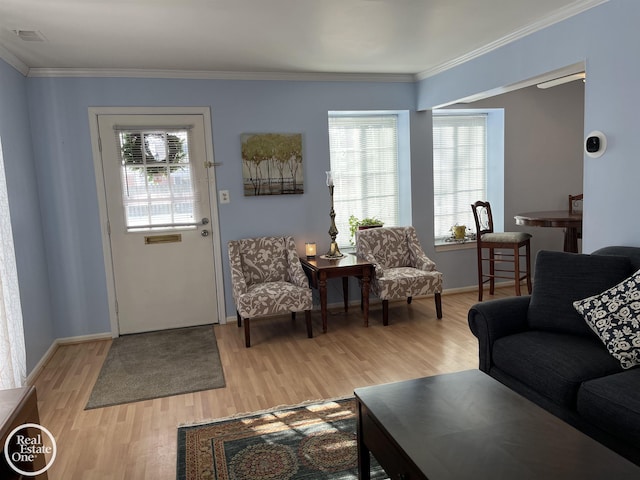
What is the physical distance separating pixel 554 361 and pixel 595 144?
1.43 metres

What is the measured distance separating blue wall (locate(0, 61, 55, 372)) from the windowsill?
12.4ft

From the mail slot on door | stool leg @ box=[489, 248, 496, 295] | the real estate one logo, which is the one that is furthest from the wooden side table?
the real estate one logo

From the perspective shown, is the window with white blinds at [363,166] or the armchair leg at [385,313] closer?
the armchair leg at [385,313]

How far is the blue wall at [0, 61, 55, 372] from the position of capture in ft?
10.9

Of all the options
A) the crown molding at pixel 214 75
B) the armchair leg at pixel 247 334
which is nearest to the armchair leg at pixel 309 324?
the armchair leg at pixel 247 334

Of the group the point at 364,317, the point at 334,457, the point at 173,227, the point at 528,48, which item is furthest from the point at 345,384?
the point at 528,48

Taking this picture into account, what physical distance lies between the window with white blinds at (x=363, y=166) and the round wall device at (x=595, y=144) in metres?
2.47

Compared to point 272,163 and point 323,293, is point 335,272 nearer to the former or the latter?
point 323,293

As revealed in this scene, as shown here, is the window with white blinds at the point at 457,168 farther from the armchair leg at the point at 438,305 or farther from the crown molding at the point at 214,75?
the armchair leg at the point at 438,305

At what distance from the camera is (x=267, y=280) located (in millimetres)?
4402

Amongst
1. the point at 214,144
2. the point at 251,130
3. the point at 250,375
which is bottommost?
the point at 250,375

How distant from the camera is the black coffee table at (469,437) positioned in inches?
A: 56.9

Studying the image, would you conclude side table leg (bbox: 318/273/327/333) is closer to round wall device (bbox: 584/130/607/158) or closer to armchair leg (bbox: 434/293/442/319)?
armchair leg (bbox: 434/293/442/319)

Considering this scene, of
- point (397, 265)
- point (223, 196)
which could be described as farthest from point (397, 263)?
point (223, 196)
